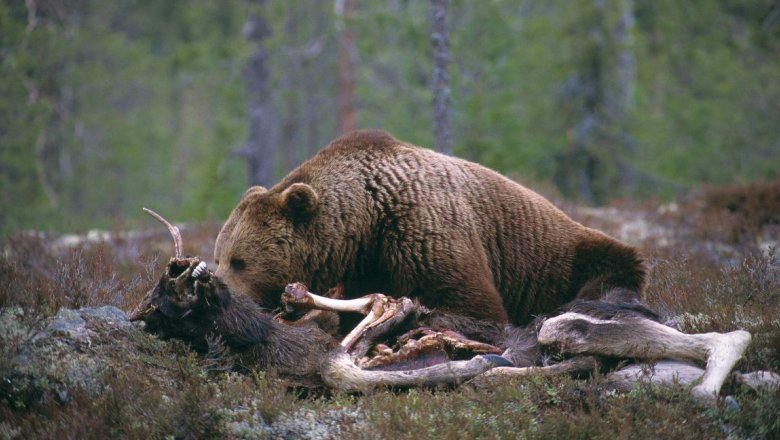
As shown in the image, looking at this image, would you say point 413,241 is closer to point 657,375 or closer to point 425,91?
point 657,375

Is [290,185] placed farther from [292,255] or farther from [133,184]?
[133,184]

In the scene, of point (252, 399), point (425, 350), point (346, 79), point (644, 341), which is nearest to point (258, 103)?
point (346, 79)

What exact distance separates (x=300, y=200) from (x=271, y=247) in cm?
40

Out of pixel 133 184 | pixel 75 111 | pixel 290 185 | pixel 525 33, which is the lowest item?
pixel 133 184

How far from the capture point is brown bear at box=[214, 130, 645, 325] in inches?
206

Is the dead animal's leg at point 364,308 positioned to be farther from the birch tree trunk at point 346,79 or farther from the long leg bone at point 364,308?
the birch tree trunk at point 346,79

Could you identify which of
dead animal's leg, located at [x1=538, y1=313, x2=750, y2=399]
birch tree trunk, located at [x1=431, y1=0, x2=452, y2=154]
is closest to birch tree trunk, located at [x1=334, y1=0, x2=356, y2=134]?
birch tree trunk, located at [x1=431, y1=0, x2=452, y2=154]

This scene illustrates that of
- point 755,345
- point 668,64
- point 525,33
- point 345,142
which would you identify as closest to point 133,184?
point 525,33

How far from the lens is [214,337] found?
4375 millimetres

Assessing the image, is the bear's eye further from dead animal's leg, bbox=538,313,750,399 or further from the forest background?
the forest background

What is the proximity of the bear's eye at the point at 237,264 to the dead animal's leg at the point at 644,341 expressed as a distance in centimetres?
216

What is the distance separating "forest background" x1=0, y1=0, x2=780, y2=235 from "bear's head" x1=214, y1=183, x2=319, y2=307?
191 inches

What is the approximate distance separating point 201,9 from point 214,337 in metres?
20.8

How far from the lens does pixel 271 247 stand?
5.41 metres
